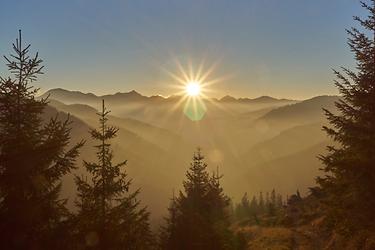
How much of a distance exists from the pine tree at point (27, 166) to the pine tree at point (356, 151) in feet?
39.4

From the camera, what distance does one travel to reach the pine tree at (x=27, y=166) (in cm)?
1586

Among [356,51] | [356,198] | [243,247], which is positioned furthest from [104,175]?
[243,247]

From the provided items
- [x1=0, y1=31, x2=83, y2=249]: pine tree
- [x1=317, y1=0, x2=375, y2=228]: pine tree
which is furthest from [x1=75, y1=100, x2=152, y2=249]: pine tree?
[x1=317, y1=0, x2=375, y2=228]: pine tree

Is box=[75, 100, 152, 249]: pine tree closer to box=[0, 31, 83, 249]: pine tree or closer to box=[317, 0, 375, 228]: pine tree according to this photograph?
box=[0, 31, 83, 249]: pine tree

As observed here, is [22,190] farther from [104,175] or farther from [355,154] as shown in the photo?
[355,154]

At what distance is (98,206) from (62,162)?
3.45 metres

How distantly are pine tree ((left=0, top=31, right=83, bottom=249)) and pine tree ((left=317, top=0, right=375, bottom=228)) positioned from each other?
Answer: 473 inches

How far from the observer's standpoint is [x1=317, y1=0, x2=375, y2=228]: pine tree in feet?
56.3

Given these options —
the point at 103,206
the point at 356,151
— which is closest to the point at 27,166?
the point at 103,206

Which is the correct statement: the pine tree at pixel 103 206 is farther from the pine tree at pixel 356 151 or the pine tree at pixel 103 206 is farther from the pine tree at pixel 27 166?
the pine tree at pixel 356 151

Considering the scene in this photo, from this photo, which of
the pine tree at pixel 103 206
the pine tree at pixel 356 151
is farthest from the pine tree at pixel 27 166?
the pine tree at pixel 356 151

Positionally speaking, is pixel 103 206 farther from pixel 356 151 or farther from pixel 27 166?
pixel 356 151

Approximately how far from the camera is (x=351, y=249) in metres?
26.1

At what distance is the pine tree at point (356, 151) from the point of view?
56.3ft
